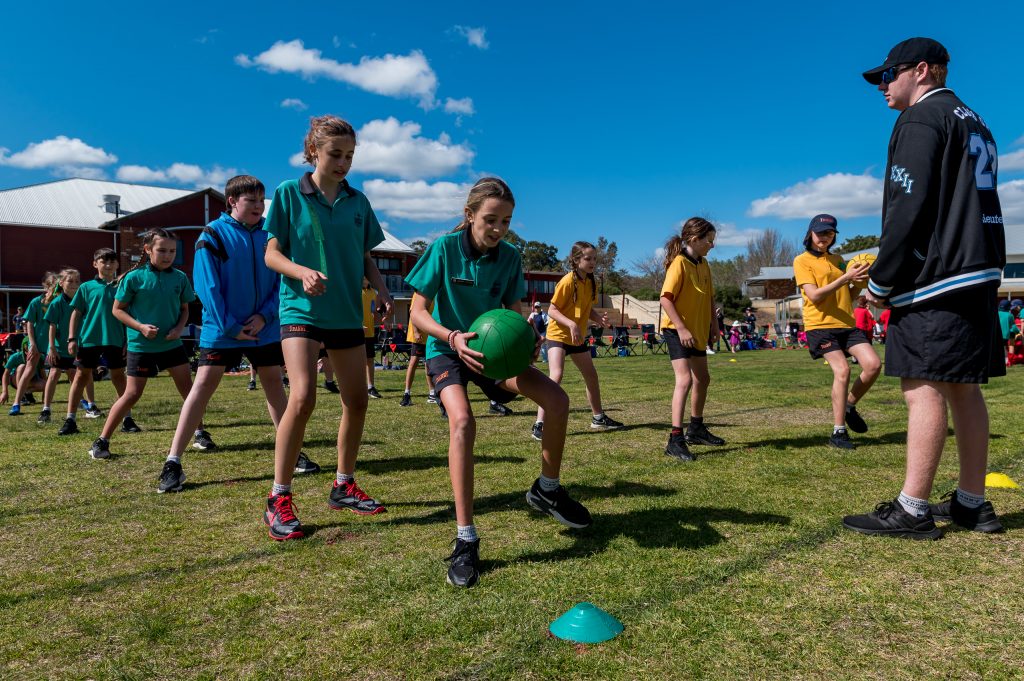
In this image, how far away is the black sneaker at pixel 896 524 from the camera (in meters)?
3.49

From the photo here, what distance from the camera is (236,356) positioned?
5.25 meters

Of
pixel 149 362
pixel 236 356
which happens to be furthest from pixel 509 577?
pixel 149 362

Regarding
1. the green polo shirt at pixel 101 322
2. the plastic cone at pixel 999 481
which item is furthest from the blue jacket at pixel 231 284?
the plastic cone at pixel 999 481

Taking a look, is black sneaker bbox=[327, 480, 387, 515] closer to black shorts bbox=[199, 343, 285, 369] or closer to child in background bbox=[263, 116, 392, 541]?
child in background bbox=[263, 116, 392, 541]

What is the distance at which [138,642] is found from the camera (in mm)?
2516

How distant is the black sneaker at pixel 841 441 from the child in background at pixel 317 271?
4.38 metres

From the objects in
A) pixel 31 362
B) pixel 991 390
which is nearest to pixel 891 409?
pixel 991 390

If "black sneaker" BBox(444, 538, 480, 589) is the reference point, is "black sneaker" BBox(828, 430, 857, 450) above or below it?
above

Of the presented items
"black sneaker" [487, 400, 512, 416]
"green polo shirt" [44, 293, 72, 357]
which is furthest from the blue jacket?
"green polo shirt" [44, 293, 72, 357]

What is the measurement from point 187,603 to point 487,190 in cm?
240

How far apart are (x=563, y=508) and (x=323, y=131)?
2.56 metres

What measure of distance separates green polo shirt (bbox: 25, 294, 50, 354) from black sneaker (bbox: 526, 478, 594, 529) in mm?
9276

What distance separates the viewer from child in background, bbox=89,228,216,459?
6092mm

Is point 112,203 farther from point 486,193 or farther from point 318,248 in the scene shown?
point 486,193
